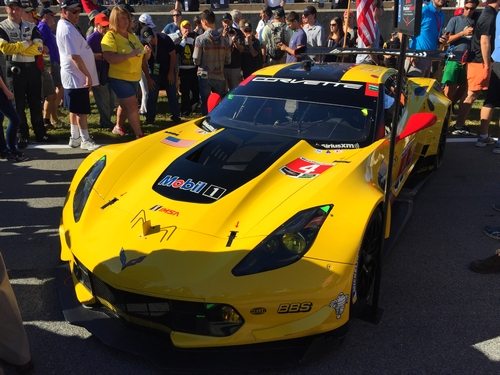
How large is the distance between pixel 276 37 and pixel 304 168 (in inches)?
255

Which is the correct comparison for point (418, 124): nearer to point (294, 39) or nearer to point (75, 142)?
point (75, 142)

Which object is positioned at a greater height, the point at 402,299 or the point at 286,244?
the point at 286,244

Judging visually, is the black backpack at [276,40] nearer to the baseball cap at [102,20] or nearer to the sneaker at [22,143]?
the baseball cap at [102,20]

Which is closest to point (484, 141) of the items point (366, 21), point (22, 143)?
point (366, 21)

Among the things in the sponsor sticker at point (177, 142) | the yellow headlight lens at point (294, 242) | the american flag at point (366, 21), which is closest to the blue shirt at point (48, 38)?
the sponsor sticker at point (177, 142)

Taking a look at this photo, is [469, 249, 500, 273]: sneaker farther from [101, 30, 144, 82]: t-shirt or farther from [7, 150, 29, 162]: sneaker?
[7, 150, 29, 162]: sneaker

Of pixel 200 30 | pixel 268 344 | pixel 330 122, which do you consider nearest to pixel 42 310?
pixel 268 344

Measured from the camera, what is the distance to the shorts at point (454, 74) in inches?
297

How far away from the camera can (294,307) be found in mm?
2352

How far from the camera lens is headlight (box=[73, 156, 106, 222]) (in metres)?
3.05

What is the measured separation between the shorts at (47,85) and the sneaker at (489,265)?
6170mm

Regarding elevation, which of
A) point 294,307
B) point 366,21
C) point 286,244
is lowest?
point 294,307

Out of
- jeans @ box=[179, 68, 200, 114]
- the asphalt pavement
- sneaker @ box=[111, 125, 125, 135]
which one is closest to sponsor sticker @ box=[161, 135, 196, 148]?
the asphalt pavement

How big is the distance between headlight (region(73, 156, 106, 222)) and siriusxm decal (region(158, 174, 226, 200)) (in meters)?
0.48
